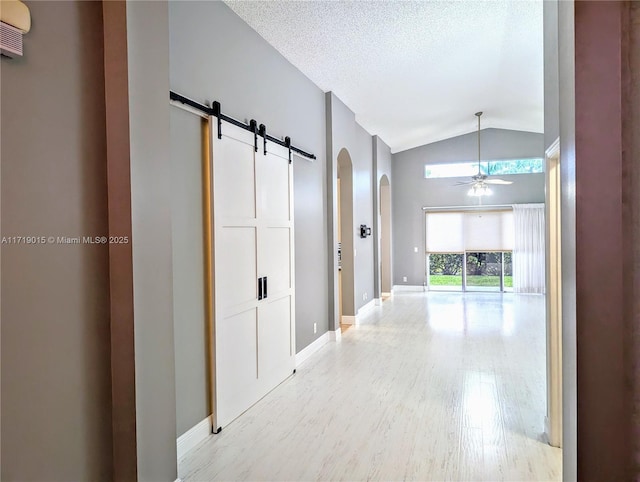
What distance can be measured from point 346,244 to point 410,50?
A: 3166mm

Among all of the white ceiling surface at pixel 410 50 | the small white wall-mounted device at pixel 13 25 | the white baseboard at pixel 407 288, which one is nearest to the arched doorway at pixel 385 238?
the white baseboard at pixel 407 288

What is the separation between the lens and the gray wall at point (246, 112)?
9.12 feet

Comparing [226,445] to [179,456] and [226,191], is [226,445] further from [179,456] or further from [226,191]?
[226,191]

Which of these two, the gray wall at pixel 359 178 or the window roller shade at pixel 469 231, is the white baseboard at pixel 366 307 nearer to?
the gray wall at pixel 359 178

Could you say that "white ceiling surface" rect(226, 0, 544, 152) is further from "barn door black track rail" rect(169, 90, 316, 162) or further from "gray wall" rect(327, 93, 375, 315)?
"barn door black track rail" rect(169, 90, 316, 162)

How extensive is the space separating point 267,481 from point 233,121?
2.57 m

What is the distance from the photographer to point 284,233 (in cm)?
423

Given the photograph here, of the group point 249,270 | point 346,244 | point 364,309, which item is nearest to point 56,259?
point 249,270

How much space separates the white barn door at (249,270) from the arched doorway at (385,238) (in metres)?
5.92

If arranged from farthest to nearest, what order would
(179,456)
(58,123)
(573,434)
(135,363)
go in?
(179,456)
(135,363)
(58,123)
(573,434)

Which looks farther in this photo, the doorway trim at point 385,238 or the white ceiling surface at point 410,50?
the doorway trim at point 385,238

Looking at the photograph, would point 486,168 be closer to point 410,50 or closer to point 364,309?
point 364,309

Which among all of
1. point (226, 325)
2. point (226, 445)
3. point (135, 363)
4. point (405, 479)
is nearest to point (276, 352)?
point (226, 325)

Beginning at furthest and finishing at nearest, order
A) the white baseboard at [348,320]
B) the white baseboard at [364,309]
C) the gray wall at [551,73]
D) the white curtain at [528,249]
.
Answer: the white curtain at [528,249] → the white baseboard at [364,309] → the white baseboard at [348,320] → the gray wall at [551,73]
